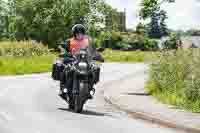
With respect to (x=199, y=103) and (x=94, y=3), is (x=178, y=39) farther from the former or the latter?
(x=94, y=3)

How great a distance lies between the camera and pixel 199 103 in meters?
19.4

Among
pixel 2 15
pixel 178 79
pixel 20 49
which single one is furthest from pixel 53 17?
pixel 178 79

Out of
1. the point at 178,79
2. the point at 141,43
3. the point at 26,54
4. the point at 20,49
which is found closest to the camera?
the point at 178,79

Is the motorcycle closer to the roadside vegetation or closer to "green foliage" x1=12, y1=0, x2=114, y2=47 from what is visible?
the roadside vegetation

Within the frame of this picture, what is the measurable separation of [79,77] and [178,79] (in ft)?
23.4

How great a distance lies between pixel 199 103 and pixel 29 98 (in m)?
6.00

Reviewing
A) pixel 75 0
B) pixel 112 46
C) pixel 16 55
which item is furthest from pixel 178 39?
pixel 112 46

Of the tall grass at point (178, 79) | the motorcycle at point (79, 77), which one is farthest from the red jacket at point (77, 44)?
the tall grass at point (178, 79)

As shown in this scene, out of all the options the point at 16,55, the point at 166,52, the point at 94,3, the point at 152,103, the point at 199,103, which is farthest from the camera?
the point at 94,3

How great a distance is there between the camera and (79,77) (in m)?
17.6

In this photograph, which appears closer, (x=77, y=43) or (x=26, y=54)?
(x=77, y=43)

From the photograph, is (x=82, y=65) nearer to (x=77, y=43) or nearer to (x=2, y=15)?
(x=77, y=43)

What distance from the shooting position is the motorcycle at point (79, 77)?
688 inches

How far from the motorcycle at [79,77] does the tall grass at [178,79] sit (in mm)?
2916
